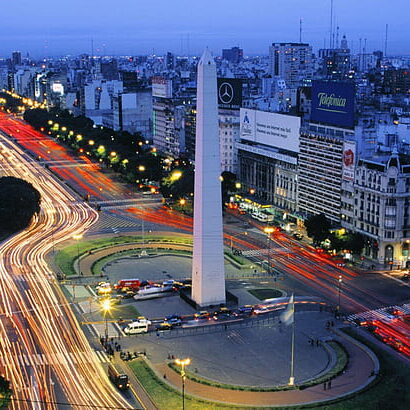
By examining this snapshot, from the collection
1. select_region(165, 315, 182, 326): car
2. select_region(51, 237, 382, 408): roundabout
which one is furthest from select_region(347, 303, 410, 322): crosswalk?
select_region(165, 315, 182, 326): car

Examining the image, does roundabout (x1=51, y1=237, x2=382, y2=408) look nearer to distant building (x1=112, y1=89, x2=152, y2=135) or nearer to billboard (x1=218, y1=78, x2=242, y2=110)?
billboard (x1=218, y1=78, x2=242, y2=110)

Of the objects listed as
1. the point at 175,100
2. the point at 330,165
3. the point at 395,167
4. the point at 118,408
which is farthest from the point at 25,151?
the point at 118,408

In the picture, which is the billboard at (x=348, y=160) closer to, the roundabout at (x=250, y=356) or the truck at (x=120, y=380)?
the roundabout at (x=250, y=356)

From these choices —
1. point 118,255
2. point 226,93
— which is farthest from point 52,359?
point 226,93

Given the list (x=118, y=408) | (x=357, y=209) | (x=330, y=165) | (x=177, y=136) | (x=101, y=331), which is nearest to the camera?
(x=118, y=408)

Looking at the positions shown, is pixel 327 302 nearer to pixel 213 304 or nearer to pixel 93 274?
pixel 213 304

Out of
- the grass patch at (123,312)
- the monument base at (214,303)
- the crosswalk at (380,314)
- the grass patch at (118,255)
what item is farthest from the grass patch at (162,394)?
the grass patch at (118,255)
